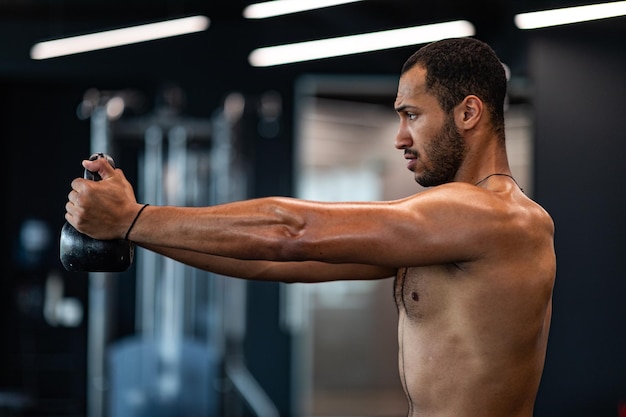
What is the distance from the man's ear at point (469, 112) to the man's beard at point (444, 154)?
2 cm

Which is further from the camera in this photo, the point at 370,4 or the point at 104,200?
the point at 370,4

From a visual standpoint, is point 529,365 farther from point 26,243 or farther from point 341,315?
point 26,243

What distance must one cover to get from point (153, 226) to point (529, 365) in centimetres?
85

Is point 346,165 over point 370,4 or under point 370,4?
under

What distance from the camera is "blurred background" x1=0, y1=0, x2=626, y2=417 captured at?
531cm

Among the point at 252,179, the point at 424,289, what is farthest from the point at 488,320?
the point at 252,179

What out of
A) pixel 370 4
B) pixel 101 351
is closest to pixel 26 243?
pixel 101 351

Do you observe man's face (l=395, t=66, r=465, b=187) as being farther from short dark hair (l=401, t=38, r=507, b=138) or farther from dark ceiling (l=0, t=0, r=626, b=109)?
dark ceiling (l=0, t=0, r=626, b=109)

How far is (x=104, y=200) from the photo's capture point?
1729mm

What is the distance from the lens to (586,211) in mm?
5293

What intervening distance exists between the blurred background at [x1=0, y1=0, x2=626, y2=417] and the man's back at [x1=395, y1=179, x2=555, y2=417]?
3.40 metres

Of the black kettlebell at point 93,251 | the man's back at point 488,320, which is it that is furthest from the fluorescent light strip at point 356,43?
the black kettlebell at point 93,251

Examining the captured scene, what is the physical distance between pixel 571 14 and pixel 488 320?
12.2 ft

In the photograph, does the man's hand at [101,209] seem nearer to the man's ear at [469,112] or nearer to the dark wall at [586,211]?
the man's ear at [469,112]
